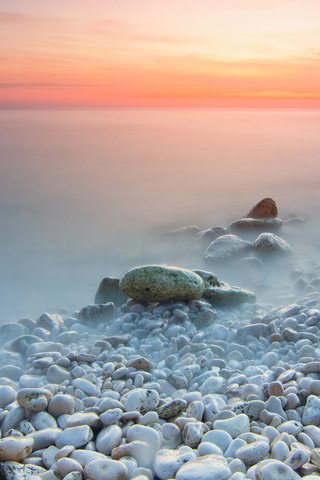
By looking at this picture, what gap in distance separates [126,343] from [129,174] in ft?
38.2

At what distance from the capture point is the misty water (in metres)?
6.71

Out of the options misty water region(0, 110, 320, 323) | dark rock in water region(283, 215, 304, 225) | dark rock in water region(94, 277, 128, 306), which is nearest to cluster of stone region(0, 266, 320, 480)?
dark rock in water region(94, 277, 128, 306)

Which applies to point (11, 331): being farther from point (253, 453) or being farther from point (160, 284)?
point (253, 453)

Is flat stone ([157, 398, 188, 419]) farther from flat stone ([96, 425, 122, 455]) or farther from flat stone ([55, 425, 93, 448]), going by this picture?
flat stone ([55, 425, 93, 448])

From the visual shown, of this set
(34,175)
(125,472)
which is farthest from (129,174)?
(125,472)

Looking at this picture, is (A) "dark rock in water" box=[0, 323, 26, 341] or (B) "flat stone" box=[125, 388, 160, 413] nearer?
(B) "flat stone" box=[125, 388, 160, 413]

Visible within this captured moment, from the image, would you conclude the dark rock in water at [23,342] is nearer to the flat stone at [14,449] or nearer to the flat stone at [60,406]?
the flat stone at [60,406]

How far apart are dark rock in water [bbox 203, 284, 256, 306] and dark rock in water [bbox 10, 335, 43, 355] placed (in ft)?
4.62

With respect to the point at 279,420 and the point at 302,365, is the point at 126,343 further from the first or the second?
the point at 279,420

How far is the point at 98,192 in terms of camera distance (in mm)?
12820

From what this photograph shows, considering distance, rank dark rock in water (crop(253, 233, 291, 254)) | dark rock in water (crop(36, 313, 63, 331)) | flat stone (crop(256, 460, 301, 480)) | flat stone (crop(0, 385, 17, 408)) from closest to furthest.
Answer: flat stone (crop(256, 460, 301, 480)) → flat stone (crop(0, 385, 17, 408)) → dark rock in water (crop(36, 313, 63, 331)) → dark rock in water (crop(253, 233, 291, 254))

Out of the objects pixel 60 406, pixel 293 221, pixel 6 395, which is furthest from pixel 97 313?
pixel 293 221

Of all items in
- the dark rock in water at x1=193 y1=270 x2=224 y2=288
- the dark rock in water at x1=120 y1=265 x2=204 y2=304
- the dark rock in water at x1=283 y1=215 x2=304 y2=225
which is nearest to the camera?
the dark rock in water at x1=120 y1=265 x2=204 y2=304

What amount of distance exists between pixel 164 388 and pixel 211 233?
4.64 meters
